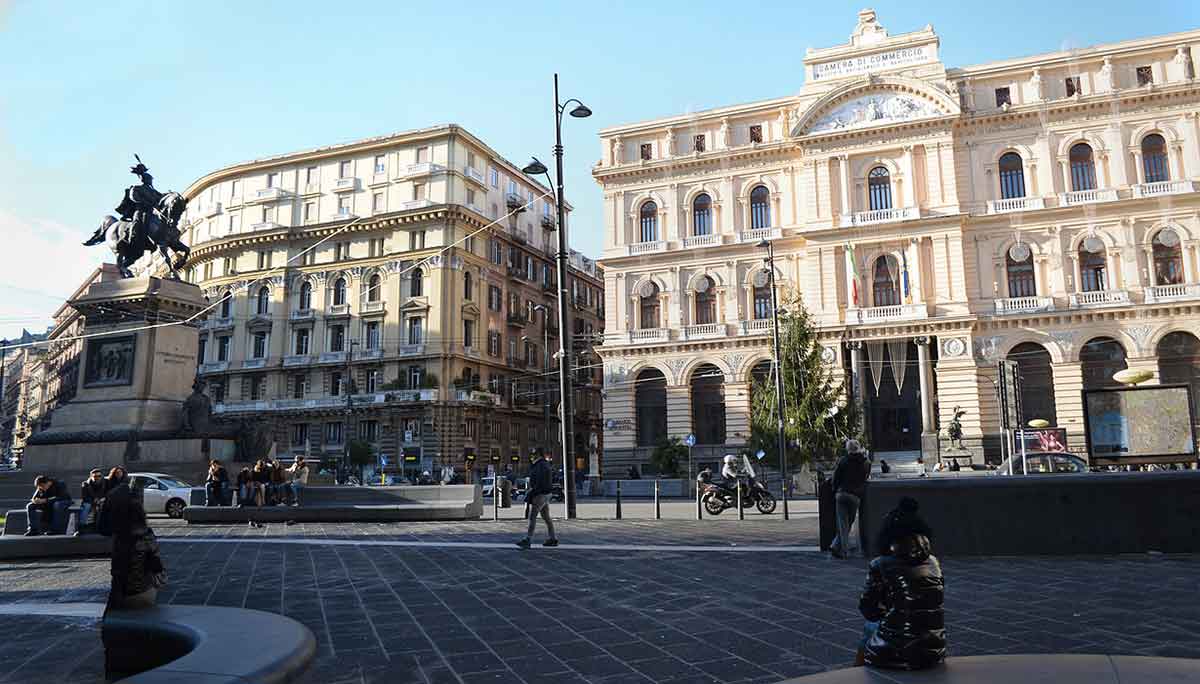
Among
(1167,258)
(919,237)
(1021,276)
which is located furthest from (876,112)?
(1167,258)

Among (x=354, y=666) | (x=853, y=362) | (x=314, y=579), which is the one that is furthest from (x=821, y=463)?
(x=354, y=666)

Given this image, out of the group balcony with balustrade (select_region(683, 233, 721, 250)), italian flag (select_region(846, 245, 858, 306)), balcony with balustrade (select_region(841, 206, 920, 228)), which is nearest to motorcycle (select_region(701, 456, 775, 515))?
italian flag (select_region(846, 245, 858, 306))

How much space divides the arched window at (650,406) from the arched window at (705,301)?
12.4ft

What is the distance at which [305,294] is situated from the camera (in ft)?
182

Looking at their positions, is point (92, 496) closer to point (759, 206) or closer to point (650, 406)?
point (650, 406)

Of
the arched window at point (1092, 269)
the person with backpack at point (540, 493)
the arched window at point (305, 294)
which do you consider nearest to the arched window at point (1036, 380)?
the arched window at point (1092, 269)

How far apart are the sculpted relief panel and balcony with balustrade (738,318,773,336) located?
32.8 feet

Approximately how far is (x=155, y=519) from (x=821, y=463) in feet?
81.0

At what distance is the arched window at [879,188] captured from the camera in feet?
130

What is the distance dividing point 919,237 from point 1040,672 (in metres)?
37.1

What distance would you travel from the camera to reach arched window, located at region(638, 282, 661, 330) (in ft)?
143

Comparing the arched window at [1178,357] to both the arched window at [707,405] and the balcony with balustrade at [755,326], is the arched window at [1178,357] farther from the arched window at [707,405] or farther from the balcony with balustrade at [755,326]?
the arched window at [707,405]

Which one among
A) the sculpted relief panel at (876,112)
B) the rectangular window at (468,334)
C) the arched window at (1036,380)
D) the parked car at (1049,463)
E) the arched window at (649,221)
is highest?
the sculpted relief panel at (876,112)

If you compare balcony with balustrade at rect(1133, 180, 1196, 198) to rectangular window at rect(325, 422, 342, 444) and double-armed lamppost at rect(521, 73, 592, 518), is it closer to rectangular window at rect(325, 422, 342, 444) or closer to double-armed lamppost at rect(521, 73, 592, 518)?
double-armed lamppost at rect(521, 73, 592, 518)
